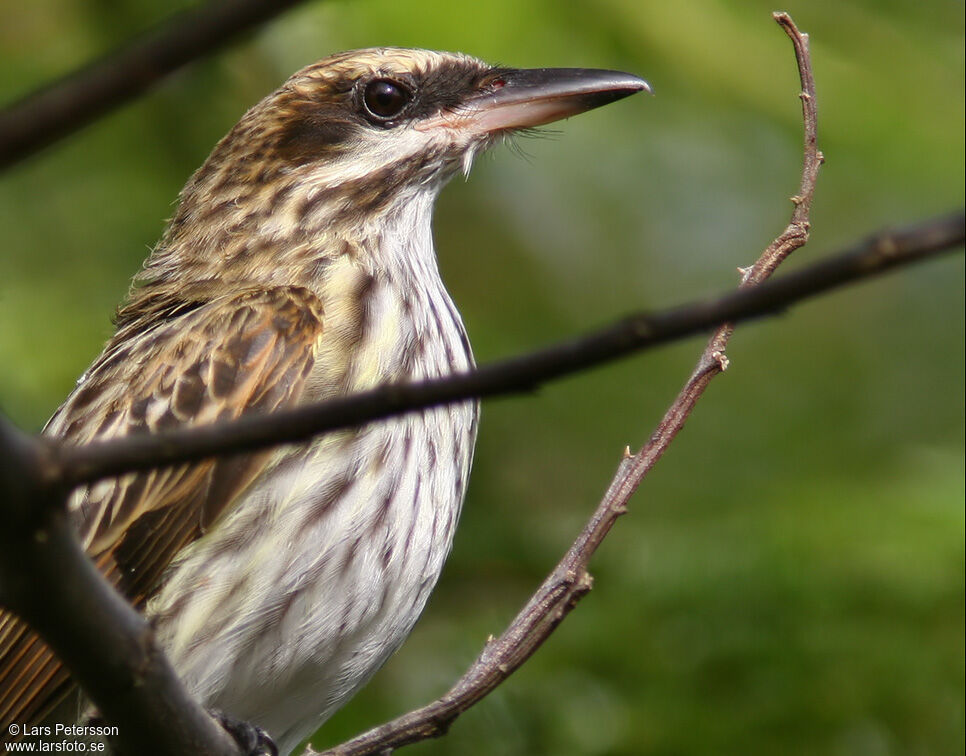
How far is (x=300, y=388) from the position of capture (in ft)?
14.6

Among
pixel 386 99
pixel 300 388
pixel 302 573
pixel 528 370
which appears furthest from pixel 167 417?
pixel 528 370

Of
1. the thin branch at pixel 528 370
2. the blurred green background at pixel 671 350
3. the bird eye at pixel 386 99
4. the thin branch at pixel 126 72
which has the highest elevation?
the thin branch at pixel 126 72

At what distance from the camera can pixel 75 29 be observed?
22.9 feet

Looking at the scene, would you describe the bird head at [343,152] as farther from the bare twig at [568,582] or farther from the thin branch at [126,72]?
the thin branch at [126,72]

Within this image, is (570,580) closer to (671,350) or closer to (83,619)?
(83,619)

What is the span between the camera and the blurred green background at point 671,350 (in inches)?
213

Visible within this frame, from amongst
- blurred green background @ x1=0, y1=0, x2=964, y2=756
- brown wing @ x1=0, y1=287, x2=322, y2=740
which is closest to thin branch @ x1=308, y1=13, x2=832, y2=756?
brown wing @ x1=0, y1=287, x2=322, y2=740

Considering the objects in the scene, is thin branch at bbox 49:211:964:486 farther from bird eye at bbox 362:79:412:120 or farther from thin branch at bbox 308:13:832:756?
bird eye at bbox 362:79:412:120

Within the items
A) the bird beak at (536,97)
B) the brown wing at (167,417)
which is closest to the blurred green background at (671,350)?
the bird beak at (536,97)

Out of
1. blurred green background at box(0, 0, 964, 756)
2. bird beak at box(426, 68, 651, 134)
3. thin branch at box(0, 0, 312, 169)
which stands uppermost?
thin branch at box(0, 0, 312, 169)

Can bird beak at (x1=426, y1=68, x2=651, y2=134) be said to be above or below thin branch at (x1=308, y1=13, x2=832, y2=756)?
above

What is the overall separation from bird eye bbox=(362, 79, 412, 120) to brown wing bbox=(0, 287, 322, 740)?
102 centimetres

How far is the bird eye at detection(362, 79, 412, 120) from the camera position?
5.44m

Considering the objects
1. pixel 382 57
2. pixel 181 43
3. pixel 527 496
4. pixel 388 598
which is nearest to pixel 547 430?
pixel 527 496
